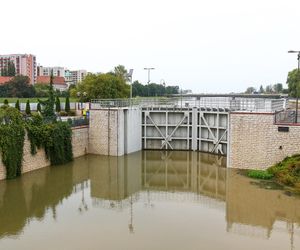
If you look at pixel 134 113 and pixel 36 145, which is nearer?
pixel 36 145

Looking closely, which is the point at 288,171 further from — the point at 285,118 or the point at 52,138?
the point at 52,138

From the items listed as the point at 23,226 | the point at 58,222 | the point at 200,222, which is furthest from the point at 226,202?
the point at 23,226

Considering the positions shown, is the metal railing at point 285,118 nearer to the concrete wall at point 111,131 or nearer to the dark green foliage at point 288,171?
the dark green foliage at point 288,171

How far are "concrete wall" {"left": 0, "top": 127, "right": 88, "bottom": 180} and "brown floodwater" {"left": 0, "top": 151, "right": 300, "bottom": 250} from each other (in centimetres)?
60

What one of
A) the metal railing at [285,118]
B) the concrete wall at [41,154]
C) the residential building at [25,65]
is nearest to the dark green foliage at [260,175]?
the metal railing at [285,118]

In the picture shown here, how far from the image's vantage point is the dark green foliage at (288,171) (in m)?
19.3

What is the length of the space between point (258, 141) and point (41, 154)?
13180 mm

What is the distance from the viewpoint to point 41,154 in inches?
929

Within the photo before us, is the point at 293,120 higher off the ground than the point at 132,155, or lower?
higher

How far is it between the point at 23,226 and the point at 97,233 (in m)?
2.94

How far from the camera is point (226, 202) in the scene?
1778 centimetres

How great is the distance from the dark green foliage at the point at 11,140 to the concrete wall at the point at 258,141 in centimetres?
1244

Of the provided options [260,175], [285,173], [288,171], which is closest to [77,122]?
[260,175]

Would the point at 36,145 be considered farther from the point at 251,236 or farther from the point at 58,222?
the point at 251,236
